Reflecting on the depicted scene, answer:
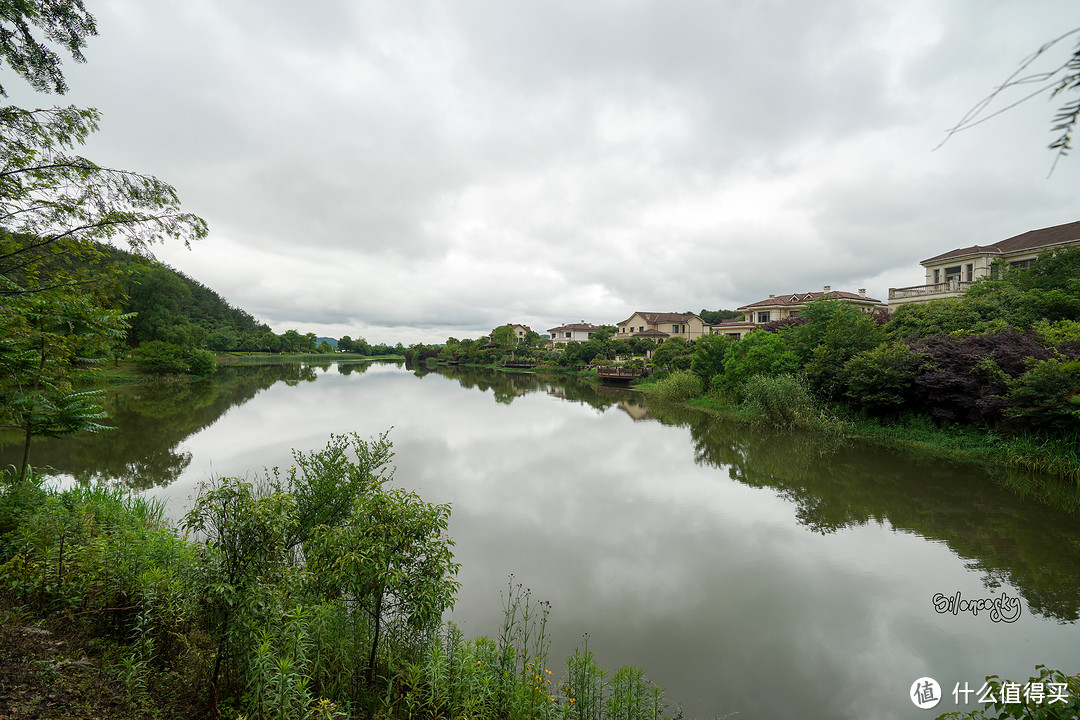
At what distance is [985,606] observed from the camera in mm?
5168

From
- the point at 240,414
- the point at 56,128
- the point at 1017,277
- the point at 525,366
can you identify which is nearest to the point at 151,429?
the point at 240,414

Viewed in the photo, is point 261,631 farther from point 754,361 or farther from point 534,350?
point 534,350

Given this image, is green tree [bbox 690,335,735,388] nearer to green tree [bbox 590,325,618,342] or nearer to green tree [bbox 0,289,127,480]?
green tree [bbox 0,289,127,480]

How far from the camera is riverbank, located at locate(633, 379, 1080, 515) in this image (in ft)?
29.2

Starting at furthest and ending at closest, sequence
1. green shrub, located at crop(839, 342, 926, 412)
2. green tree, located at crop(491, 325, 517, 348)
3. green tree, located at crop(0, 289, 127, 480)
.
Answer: green tree, located at crop(491, 325, 517, 348)
green shrub, located at crop(839, 342, 926, 412)
green tree, located at crop(0, 289, 127, 480)

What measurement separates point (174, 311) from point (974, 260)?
233ft

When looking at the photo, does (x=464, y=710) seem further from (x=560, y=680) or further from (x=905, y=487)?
(x=905, y=487)

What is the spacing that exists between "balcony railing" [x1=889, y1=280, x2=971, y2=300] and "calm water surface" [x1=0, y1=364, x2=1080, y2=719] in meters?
15.0

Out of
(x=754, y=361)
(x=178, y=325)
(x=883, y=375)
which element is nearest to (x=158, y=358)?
(x=178, y=325)

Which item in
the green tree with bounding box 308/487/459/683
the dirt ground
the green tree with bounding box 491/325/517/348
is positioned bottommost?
the dirt ground

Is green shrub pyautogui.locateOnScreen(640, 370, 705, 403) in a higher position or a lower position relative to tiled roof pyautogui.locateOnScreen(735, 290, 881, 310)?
lower

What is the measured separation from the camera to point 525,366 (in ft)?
173

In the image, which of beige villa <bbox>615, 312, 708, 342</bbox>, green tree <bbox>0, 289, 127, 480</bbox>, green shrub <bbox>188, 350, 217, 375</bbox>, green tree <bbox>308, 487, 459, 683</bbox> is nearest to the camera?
green tree <bbox>308, 487, 459, 683</bbox>

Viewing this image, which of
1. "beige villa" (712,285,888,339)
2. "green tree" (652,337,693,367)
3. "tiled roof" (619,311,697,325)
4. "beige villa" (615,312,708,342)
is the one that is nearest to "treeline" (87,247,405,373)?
"green tree" (652,337,693,367)
